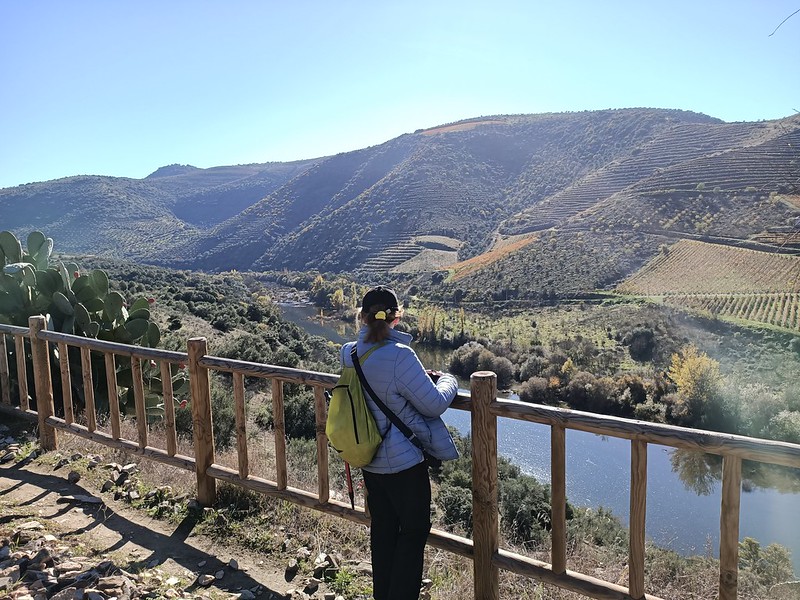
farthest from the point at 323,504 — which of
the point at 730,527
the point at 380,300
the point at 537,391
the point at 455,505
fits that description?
the point at 537,391

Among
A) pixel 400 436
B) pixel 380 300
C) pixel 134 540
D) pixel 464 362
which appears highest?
pixel 380 300

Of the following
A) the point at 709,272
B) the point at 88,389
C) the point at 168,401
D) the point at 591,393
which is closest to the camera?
the point at 168,401

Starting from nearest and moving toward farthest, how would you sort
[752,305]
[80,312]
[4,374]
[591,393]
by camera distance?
[4,374] < [80,312] < [591,393] < [752,305]

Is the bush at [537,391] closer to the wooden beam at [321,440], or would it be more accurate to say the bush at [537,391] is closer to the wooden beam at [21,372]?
the wooden beam at [21,372]

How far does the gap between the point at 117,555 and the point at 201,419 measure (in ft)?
3.19

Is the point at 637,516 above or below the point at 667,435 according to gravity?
below

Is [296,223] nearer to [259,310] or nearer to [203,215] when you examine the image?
[203,215]

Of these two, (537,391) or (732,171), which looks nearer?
(537,391)

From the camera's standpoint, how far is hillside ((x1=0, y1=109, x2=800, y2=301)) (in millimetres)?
66375

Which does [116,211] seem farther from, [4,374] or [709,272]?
[4,374]

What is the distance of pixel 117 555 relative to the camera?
11.7ft

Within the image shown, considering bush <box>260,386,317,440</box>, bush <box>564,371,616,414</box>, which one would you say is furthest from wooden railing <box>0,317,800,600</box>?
bush <box>564,371,616,414</box>

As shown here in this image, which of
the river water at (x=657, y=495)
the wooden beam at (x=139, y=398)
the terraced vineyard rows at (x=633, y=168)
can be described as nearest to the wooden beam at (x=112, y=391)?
the wooden beam at (x=139, y=398)

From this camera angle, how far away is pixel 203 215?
464 ft
